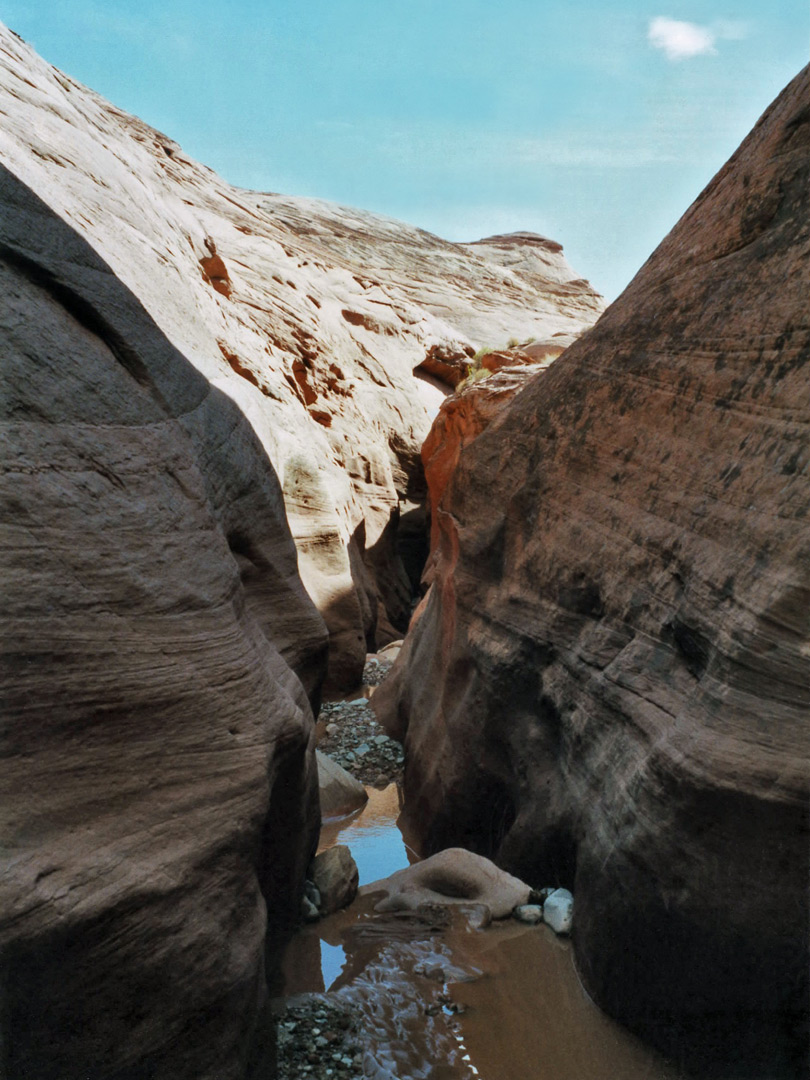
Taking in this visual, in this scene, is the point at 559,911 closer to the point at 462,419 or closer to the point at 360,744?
the point at 360,744

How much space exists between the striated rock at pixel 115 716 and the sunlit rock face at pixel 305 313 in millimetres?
1136

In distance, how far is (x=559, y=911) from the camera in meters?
4.83

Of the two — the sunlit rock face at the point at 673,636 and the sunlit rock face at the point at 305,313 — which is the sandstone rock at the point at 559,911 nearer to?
the sunlit rock face at the point at 673,636

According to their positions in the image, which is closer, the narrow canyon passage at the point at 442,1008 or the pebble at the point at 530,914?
the narrow canyon passage at the point at 442,1008

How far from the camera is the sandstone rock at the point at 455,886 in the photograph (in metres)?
5.14

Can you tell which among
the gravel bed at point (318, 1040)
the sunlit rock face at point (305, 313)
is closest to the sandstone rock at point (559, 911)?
the gravel bed at point (318, 1040)

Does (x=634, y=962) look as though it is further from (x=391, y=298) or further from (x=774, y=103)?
(x=391, y=298)

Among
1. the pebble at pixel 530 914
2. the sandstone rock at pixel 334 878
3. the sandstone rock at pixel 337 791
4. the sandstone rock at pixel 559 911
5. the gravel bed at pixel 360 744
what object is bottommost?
the gravel bed at pixel 360 744

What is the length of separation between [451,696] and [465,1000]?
3.16 metres

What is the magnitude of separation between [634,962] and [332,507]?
28.6ft

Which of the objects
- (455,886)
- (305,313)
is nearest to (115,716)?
(455,886)

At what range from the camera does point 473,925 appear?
4984 mm

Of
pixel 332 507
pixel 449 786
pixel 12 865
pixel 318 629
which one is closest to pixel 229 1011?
pixel 12 865

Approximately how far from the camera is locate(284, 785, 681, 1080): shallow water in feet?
12.7
